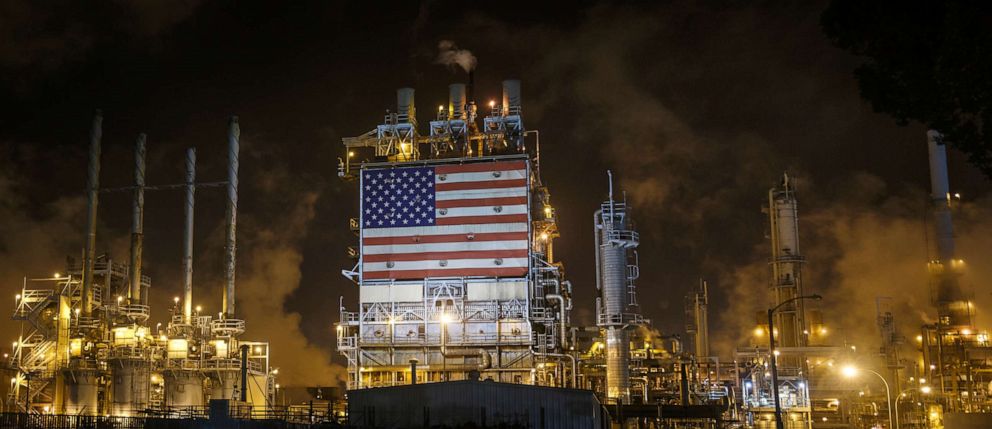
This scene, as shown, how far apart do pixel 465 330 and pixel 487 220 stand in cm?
862

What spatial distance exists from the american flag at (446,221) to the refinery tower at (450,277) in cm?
8

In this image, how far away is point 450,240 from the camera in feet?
252

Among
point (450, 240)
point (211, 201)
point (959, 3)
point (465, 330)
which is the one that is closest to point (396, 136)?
point (450, 240)

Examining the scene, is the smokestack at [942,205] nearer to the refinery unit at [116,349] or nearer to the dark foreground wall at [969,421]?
the dark foreground wall at [969,421]

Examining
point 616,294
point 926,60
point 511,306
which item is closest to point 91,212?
point 511,306

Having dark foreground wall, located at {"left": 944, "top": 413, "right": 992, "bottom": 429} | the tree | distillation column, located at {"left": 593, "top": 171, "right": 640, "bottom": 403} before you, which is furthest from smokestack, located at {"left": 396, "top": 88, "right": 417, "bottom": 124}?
the tree

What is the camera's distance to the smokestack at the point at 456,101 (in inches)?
3302

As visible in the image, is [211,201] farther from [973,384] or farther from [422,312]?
[973,384]

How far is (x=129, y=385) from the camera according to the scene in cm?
7694

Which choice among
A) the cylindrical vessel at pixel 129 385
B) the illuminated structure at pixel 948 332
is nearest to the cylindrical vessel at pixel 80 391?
the cylindrical vessel at pixel 129 385

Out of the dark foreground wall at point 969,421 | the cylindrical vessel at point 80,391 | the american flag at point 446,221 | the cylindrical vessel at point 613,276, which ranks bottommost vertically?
the dark foreground wall at point 969,421

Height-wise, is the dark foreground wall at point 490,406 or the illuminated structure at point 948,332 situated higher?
the illuminated structure at point 948,332

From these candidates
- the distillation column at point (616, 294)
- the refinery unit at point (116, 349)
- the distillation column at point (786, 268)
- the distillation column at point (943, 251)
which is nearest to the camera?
the distillation column at point (616, 294)

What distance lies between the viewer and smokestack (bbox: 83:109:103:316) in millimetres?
79500
